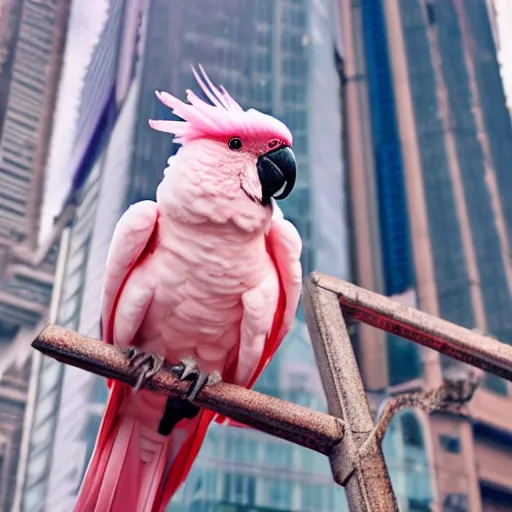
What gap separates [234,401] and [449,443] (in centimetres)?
132

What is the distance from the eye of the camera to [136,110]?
1.83 meters

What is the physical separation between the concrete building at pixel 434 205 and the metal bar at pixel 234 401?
3.73 ft

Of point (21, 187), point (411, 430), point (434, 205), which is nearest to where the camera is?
point (21, 187)

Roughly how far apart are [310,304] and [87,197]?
1.06 metres

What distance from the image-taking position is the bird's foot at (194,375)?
0.83 m

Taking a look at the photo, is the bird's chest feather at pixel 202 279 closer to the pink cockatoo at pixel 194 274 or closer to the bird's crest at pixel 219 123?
the pink cockatoo at pixel 194 274

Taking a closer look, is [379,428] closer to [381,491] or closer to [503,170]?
[381,491]

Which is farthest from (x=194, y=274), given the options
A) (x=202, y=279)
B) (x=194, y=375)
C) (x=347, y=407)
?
(x=347, y=407)

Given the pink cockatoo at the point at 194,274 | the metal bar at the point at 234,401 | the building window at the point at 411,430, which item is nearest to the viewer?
A: the metal bar at the point at 234,401

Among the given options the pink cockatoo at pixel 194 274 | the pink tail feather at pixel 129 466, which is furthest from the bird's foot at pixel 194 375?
the pink tail feather at pixel 129 466

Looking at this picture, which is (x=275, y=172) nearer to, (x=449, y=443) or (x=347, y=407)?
(x=347, y=407)

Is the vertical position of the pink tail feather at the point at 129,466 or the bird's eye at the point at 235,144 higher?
the bird's eye at the point at 235,144

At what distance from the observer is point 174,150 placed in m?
1.81

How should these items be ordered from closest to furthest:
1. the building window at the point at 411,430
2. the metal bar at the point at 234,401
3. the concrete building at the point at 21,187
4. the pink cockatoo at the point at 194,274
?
the metal bar at the point at 234,401 < the pink cockatoo at the point at 194,274 < the concrete building at the point at 21,187 < the building window at the point at 411,430
